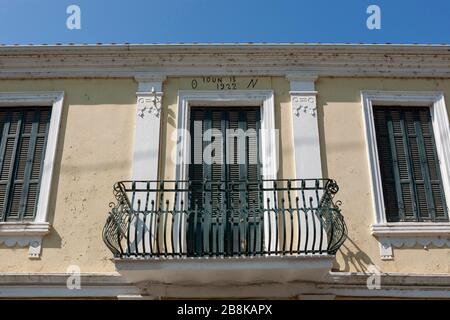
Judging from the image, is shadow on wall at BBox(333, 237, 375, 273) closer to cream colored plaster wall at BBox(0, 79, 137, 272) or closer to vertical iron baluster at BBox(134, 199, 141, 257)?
vertical iron baluster at BBox(134, 199, 141, 257)

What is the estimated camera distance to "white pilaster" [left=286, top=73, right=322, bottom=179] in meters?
7.56

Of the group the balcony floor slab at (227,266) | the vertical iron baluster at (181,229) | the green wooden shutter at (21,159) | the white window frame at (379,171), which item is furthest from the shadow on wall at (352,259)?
the green wooden shutter at (21,159)

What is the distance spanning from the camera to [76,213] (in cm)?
741

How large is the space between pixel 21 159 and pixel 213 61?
3215 millimetres

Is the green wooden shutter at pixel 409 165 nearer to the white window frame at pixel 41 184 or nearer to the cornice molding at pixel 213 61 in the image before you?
the cornice molding at pixel 213 61

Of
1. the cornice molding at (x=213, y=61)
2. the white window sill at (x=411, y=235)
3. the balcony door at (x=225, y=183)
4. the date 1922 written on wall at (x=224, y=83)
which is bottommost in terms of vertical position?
the white window sill at (x=411, y=235)

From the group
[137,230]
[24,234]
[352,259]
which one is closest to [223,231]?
[137,230]

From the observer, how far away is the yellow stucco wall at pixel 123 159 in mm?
7098

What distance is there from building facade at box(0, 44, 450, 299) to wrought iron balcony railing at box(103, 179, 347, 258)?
1.2 inches

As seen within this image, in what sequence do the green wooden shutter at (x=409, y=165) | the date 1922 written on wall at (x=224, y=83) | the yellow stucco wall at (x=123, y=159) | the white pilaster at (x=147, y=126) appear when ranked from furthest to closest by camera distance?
the date 1922 written on wall at (x=224, y=83) → the white pilaster at (x=147, y=126) → the green wooden shutter at (x=409, y=165) → the yellow stucco wall at (x=123, y=159)

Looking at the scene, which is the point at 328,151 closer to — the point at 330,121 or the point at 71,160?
the point at 330,121

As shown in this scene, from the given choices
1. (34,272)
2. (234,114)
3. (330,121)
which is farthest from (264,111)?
(34,272)

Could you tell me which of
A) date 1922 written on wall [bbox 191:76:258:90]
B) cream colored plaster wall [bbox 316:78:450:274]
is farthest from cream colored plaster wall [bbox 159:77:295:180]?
cream colored plaster wall [bbox 316:78:450:274]

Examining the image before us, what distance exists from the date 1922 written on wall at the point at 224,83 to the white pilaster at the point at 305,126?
0.59 m
